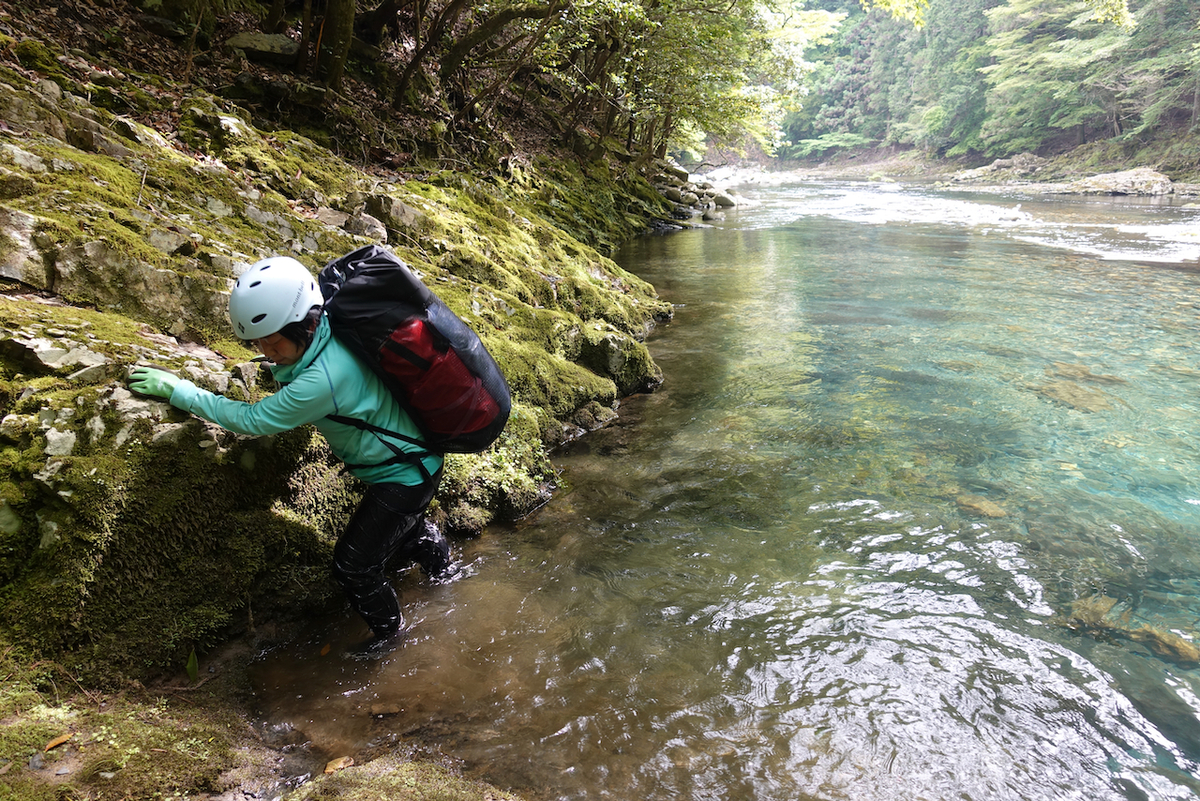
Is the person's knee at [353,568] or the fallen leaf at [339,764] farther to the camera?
the person's knee at [353,568]

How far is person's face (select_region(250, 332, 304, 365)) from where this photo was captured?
3105mm

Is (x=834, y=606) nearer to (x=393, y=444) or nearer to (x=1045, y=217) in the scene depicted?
(x=393, y=444)

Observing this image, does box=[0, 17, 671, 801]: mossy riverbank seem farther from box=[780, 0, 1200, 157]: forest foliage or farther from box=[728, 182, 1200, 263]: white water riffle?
box=[728, 182, 1200, 263]: white water riffle

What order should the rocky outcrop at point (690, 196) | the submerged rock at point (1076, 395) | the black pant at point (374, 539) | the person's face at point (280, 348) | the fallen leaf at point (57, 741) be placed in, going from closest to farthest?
the fallen leaf at point (57, 741), the person's face at point (280, 348), the black pant at point (374, 539), the submerged rock at point (1076, 395), the rocky outcrop at point (690, 196)

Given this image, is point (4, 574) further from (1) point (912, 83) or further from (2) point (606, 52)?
(1) point (912, 83)

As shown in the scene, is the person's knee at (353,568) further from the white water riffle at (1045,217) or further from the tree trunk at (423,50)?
the white water riffle at (1045,217)

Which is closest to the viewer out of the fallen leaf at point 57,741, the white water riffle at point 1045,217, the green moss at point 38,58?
the fallen leaf at point 57,741

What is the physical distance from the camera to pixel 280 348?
10.3 feet

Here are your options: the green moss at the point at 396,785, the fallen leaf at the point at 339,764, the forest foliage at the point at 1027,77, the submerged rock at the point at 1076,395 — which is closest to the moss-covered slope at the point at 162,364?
the fallen leaf at the point at 339,764

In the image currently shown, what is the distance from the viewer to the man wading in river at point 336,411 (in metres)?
3.03

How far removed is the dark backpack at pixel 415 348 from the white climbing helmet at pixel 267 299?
17 cm

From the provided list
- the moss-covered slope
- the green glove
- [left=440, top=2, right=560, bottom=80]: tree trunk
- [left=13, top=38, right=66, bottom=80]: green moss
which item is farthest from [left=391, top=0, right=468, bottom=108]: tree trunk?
the green glove

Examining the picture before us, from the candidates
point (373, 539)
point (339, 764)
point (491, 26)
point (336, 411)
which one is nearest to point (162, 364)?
point (336, 411)

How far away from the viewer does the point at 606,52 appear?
18.5 m
